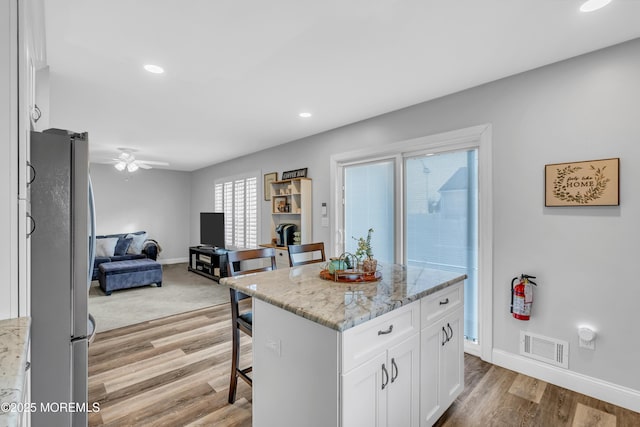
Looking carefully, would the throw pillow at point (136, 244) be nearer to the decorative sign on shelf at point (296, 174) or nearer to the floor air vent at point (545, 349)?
the decorative sign on shelf at point (296, 174)

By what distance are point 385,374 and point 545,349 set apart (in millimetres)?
1829

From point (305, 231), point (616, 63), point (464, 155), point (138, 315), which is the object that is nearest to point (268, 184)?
point (305, 231)

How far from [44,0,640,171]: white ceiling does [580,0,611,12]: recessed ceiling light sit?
0.04 metres

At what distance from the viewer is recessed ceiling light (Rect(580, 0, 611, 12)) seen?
1671 millimetres

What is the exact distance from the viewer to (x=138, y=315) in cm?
402

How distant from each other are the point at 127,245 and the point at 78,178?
5696 millimetres

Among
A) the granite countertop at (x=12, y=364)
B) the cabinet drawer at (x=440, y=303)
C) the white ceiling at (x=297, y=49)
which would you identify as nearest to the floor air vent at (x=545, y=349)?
the cabinet drawer at (x=440, y=303)

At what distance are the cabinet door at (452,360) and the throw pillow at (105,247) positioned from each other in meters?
6.60

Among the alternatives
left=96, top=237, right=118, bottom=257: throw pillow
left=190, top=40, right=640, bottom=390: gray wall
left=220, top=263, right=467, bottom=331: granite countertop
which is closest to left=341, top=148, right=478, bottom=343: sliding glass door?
left=190, top=40, right=640, bottom=390: gray wall

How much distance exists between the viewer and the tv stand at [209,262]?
596 cm

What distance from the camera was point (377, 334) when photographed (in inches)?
55.1

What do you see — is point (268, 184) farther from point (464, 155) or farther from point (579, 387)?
point (579, 387)

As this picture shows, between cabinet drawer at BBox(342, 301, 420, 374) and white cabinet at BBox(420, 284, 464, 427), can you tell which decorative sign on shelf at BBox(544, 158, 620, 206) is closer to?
white cabinet at BBox(420, 284, 464, 427)

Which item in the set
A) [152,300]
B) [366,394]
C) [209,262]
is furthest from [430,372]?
[209,262]
